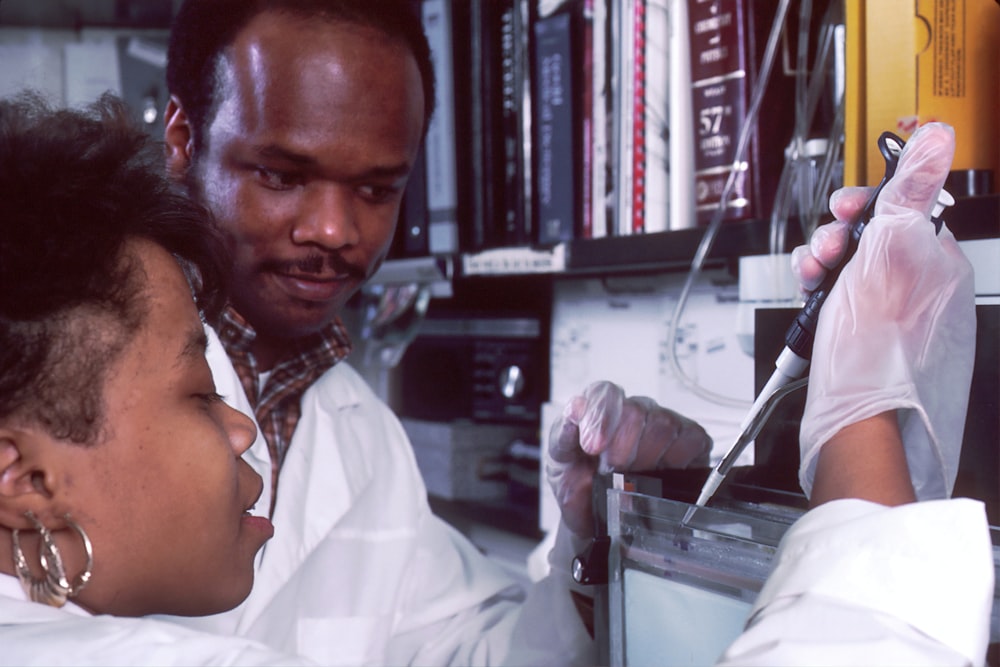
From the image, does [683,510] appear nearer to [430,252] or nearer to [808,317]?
[808,317]

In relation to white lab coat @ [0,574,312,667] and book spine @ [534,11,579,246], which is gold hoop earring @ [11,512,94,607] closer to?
white lab coat @ [0,574,312,667]

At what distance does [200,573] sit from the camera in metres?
0.70

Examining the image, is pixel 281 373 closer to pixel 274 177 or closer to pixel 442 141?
pixel 274 177

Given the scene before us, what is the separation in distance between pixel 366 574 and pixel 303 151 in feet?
1.72

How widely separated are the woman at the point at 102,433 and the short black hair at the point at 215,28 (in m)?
0.39

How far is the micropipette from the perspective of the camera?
0.61 m

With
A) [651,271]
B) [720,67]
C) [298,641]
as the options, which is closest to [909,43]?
[720,67]

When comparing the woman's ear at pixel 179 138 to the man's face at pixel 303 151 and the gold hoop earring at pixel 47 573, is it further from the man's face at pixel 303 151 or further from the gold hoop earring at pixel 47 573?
the gold hoop earring at pixel 47 573

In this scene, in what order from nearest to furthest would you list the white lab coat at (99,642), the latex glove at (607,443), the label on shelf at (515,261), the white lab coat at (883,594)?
the white lab coat at (883,594), the white lab coat at (99,642), the latex glove at (607,443), the label on shelf at (515,261)

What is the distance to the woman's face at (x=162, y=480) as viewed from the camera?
0.64 metres

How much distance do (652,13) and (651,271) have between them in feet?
1.35

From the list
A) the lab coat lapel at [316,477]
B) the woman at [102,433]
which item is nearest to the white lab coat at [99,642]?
the woman at [102,433]

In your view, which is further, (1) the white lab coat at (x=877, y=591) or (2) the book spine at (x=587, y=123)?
(2) the book spine at (x=587, y=123)

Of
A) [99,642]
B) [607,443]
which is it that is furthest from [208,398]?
[607,443]
